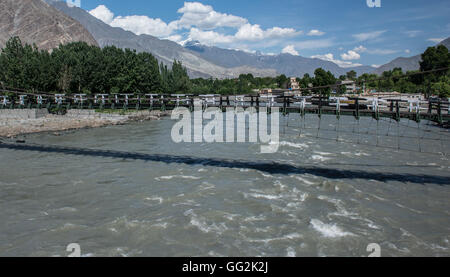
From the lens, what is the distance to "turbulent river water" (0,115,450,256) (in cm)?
1373

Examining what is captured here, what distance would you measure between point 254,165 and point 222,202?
9.37 metres

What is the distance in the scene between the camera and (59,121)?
54688mm

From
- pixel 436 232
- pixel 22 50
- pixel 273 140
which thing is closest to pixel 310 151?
pixel 273 140

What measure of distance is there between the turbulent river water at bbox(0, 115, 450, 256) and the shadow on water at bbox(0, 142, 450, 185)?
0.31 feet

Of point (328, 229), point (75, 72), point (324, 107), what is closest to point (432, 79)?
point (324, 107)

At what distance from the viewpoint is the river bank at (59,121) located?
4684 centimetres

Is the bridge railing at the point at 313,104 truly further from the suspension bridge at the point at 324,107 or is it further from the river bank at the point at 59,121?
the river bank at the point at 59,121

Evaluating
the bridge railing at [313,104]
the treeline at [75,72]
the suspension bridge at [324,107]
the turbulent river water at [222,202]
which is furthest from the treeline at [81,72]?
the turbulent river water at [222,202]

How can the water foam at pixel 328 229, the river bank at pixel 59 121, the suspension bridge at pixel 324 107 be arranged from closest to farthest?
1. the water foam at pixel 328 229
2. the suspension bridge at pixel 324 107
3. the river bank at pixel 59 121

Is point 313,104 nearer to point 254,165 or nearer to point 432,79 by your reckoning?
point 254,165

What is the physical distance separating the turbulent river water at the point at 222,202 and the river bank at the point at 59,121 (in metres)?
16.0

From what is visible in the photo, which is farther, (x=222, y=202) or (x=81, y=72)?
(x=81, y=72)

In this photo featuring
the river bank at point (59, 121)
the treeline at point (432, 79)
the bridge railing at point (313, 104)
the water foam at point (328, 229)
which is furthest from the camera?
the treeline at point (432, 79)

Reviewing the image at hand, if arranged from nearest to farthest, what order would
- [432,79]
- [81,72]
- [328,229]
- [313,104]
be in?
[328,229] → [313,104] → [81,72] → [432,79]
